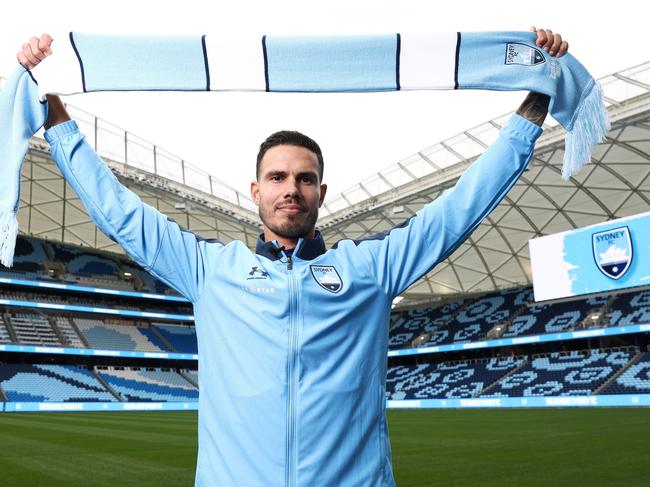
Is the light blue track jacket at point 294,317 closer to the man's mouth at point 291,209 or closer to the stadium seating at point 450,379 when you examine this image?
the man's mouth at point 291,209

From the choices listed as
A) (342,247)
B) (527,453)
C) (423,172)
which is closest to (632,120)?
(423,172)

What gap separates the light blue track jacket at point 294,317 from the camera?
2.07 meters

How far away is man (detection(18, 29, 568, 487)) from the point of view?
207 centimetres

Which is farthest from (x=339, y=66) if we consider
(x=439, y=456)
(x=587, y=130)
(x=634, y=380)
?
(x=634, y=380)

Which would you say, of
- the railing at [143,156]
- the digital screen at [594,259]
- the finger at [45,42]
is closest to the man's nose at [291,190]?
the finger at [45,42]

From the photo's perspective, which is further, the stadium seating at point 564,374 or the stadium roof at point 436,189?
the stadium seating at point 564,374

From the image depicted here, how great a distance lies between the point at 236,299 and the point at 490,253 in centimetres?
3807

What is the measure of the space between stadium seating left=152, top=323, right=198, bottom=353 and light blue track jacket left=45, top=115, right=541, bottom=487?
142 ft

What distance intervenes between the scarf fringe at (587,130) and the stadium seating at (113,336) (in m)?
40.9

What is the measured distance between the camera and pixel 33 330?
3862 centimetres

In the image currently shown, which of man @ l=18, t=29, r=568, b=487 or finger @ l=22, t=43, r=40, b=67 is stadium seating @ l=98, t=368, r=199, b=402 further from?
man @ l=18, t=29, r=568, b=487

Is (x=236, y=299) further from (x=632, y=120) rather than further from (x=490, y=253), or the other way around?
(x=490, y=253)

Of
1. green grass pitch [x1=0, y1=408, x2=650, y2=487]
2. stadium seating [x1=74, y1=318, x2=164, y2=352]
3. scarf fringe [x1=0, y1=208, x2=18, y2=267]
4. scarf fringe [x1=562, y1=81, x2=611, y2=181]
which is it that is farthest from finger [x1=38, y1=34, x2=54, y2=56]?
stadium seating [x1=74, y1=318, x2=164, y2=352]

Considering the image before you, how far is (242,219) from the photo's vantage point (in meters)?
34.3
